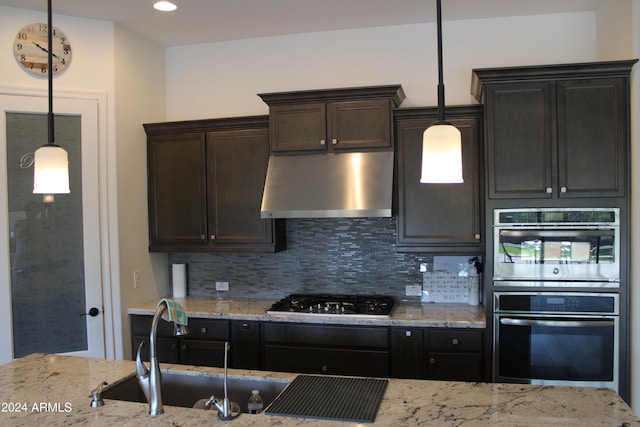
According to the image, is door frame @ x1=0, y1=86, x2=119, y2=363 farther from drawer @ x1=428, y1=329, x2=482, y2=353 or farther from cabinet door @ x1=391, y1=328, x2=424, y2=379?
drawer @ x1=428, y1=329, x2=482, y2=353

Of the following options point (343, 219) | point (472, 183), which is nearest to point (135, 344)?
point (343, 219)

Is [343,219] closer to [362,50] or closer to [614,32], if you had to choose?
[362,50]

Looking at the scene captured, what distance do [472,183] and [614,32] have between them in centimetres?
129

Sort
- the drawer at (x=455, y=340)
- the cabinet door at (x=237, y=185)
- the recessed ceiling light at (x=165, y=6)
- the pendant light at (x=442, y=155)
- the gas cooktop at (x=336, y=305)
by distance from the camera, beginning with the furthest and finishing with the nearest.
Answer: the cabinet door at (x=237, y=185), the gas cooktop at (x=336, y=305), the recessed ceiling light at (x=165, y=6), the drawer at (x=455, y=340), the pendant light at (x=442, y=155)

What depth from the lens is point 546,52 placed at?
3.68m

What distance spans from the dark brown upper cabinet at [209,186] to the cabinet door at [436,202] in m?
1.00

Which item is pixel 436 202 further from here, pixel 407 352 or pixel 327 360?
pixel 327 360

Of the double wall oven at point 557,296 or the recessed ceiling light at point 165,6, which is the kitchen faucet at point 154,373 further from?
the recessed ceiling light at point 165,6

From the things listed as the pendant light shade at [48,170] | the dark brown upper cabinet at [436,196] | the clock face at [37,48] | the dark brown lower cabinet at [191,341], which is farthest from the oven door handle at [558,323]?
the clock face at [37,48]

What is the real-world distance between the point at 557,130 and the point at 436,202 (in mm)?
864

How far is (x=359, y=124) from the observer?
356cm

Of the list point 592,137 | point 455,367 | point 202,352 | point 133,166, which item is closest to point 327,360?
point 455,367

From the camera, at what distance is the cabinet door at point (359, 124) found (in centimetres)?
352

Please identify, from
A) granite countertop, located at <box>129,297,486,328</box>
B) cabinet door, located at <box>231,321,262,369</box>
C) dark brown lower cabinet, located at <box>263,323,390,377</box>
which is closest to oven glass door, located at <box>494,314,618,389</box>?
granite countertop, located at <box>129,297,486,328</box>
